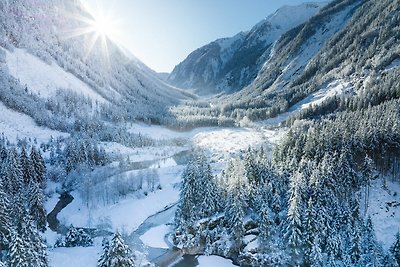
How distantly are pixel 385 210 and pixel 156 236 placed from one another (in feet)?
181

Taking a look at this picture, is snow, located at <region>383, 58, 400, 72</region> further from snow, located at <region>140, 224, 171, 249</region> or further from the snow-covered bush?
the snow-covered bush

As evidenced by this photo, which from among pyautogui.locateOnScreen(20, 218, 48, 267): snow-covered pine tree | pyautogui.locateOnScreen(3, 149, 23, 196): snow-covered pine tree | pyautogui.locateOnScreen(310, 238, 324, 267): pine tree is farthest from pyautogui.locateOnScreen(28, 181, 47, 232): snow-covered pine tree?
pyautogui.locateOnScreen(310, 238, 324, 267): pine tree

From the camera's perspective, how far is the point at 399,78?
6614 inches

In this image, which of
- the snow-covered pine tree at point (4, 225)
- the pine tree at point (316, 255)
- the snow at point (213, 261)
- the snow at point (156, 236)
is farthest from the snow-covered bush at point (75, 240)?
the pine tree at point (316, 255)

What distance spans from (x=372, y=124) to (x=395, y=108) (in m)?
23.9

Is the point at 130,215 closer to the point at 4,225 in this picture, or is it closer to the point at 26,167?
the point at 26,167

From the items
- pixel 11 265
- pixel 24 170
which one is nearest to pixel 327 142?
pixel 11 265

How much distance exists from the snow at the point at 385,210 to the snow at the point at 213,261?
32.2m

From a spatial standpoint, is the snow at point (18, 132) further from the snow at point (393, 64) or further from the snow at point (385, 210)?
the snow at point (393, 64)

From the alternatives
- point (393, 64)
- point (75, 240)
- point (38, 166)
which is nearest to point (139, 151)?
point (38, 166)

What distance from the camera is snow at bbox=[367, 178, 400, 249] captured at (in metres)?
77.4

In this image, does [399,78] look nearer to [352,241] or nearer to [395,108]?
[395,108]

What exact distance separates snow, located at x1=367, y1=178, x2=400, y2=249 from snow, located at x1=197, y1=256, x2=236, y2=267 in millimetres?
32228

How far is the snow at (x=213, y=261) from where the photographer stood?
80500 mm
